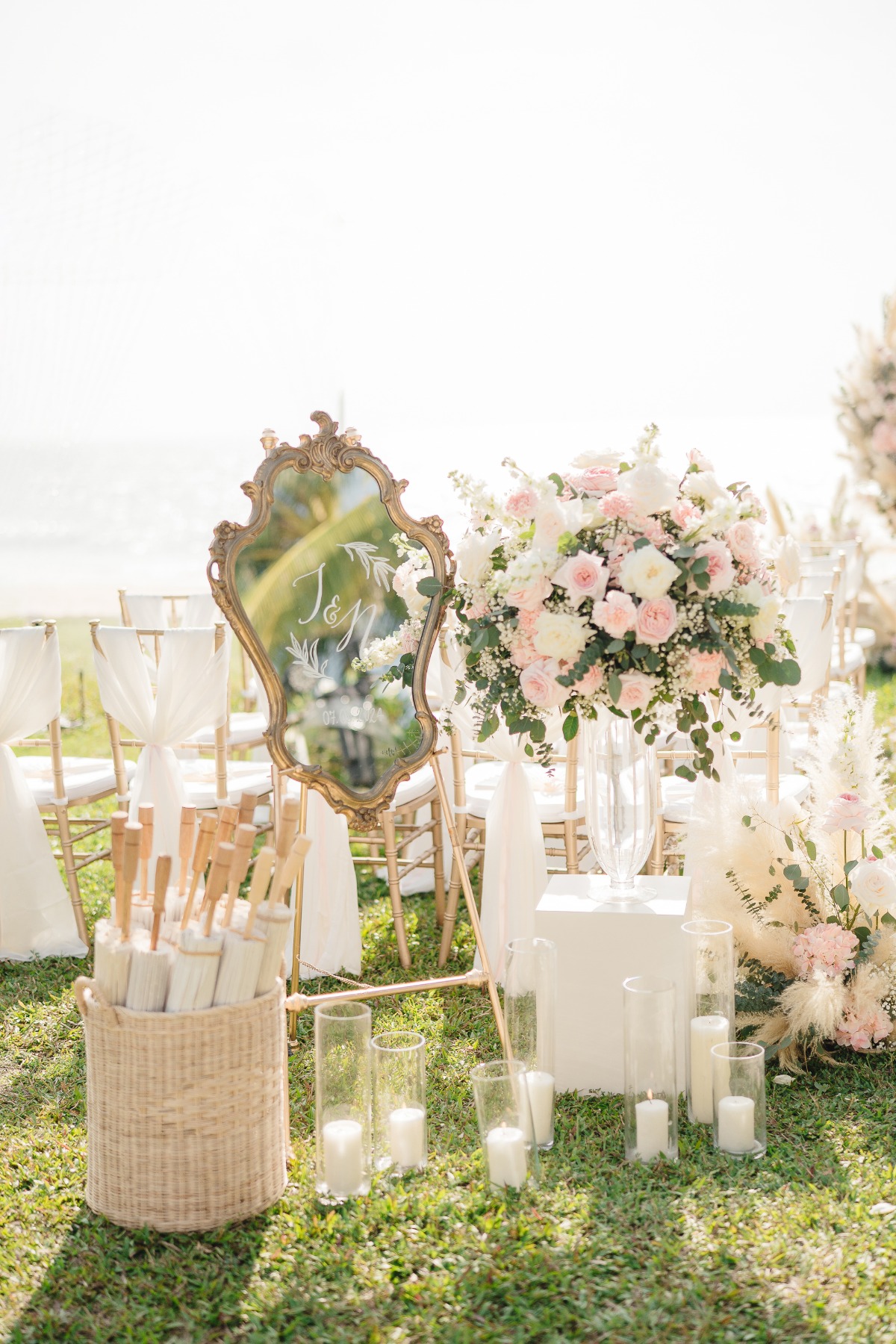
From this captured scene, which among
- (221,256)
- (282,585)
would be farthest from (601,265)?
(282,585)

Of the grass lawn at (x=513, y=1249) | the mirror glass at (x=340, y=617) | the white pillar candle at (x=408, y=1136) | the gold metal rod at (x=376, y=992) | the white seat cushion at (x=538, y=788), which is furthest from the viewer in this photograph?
the white seat cushion at (x=538, y=788)

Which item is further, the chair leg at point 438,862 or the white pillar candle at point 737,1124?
the chair leg at point 438,862

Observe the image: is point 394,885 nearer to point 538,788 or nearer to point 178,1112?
point 538,788

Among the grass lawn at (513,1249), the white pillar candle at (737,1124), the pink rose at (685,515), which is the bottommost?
the grass lawn at (513,1249)

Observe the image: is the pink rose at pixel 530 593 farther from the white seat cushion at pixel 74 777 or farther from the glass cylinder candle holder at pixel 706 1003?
the white seat cushion at pixel 74 777

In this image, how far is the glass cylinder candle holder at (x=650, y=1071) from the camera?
102 inches

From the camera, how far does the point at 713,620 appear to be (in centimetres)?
265

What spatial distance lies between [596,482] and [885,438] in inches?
139

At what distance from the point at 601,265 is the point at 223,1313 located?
25.3m

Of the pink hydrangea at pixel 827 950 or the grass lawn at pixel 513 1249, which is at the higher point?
the pink hydrangea at pixel 827 950

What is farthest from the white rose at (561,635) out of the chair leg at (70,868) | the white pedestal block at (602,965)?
the chair leg at (70,868)

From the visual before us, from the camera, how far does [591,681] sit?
2703mm

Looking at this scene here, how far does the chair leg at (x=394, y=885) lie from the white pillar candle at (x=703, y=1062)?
4.07 ft

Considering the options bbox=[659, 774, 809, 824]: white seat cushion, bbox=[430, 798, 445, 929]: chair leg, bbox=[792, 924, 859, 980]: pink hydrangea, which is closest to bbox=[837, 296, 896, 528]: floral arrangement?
bbox=[659, 774, 809, 824]: white seat cushion
